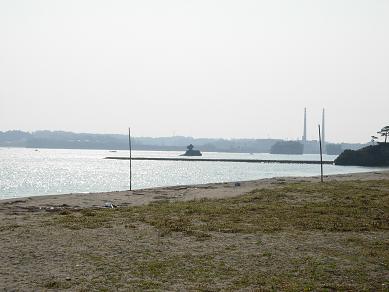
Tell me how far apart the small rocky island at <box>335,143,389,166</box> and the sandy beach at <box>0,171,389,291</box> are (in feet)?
403

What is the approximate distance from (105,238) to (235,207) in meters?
9.63

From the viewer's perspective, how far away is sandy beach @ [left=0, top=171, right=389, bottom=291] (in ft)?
31.5

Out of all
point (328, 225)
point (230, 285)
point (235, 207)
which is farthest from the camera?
point (235, 207)

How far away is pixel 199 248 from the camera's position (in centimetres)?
1298

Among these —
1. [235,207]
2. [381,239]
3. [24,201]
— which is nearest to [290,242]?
[381,239]

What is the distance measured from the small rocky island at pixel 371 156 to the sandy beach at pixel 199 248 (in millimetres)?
122743

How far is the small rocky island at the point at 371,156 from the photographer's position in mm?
133962

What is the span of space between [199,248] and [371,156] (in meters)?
137

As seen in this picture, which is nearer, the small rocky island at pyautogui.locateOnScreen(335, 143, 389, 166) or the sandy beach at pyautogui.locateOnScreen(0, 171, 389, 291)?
the sandy beach at pyautogui.locateOnScreen(0, 171, 389, 291)

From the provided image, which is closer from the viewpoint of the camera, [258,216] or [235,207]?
[258,216]

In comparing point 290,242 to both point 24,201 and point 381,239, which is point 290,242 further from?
point 24,201

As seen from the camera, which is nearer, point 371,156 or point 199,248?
point 199,248

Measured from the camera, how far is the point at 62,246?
13.1 meters

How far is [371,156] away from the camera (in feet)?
450
